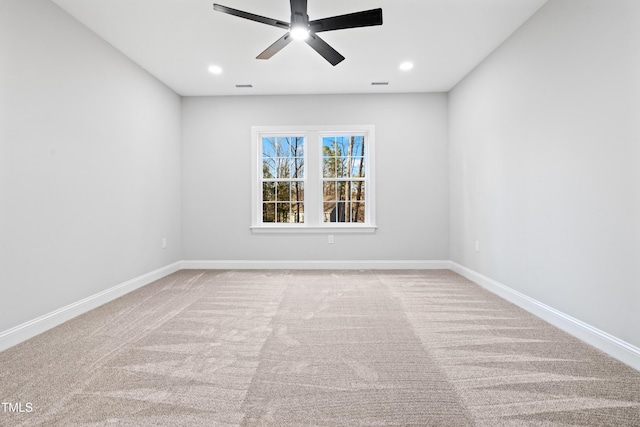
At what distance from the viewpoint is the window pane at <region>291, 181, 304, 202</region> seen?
4.89 meters

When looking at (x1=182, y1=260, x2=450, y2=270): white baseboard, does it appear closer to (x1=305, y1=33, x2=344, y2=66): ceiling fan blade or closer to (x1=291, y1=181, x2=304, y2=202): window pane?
(x1=291, y1=181, x2=304, y2=202): window pane

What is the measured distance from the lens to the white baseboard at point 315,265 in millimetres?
4680

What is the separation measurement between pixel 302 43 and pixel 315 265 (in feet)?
9.62

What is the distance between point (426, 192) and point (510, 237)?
169cm

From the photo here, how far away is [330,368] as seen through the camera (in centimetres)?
182

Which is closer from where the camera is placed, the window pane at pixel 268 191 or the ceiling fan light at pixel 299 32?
the ceiling fan light at pixel 299 32

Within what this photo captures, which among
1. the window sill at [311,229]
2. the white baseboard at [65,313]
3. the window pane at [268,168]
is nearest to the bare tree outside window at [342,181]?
the window sill at [311,229]

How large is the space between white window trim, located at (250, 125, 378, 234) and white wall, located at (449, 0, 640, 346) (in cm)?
152

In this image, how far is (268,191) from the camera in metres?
4.92

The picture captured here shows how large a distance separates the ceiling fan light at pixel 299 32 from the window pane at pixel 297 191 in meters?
2.62

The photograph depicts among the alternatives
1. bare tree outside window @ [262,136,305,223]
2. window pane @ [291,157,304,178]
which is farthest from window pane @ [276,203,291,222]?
window pane @ [291,157,304,178]

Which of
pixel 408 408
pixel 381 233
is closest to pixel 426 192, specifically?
pixel 381 233

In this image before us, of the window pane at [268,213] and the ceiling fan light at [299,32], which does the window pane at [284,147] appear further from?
the ceiling fan light at [299,32]

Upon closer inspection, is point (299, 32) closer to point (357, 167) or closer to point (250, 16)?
point (250, 16)
